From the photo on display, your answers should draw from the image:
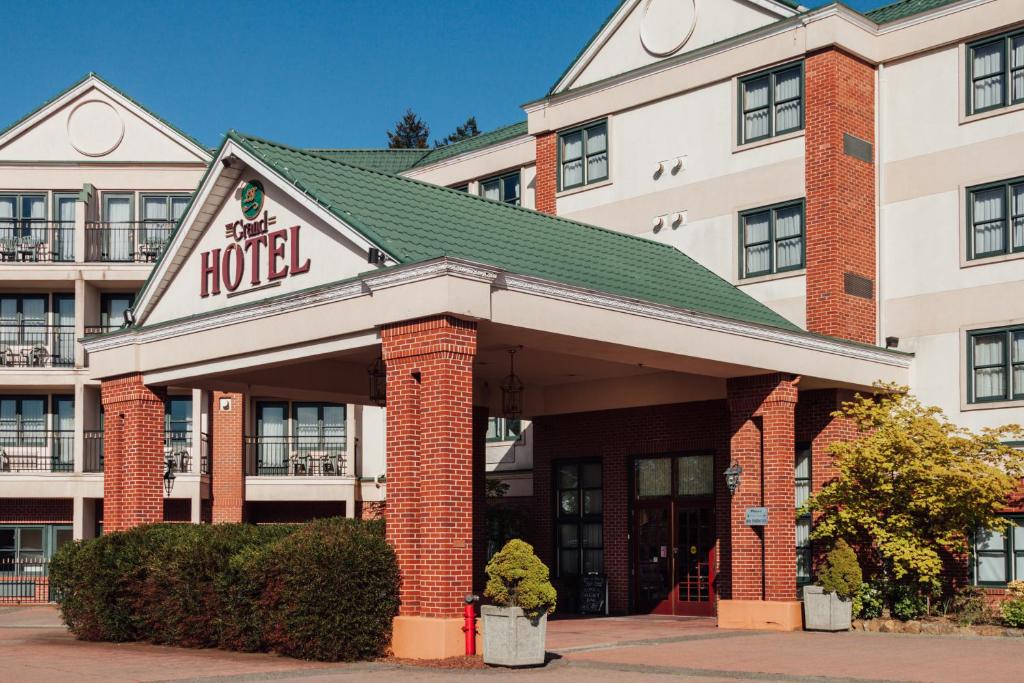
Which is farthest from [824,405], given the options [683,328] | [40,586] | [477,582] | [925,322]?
[40,586]

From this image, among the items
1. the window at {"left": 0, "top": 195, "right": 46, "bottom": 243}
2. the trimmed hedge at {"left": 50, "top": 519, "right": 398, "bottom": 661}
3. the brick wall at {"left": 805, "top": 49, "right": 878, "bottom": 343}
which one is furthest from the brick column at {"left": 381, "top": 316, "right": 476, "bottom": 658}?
the window at {"left": 0, "top": 195, "right": 46, "bottom": 243}

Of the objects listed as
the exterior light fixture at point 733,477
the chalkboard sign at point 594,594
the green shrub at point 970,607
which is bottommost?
the chalkboard sign at point 594,594

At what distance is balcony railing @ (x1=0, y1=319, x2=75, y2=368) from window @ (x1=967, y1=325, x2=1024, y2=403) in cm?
2714

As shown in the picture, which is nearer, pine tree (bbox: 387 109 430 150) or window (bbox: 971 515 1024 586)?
window (bbox: 971 515 1024 586)

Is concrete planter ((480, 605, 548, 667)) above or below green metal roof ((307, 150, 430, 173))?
below

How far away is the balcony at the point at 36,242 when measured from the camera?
41906 millimetres

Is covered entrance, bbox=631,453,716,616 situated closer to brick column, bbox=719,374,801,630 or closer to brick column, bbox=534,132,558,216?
brick column, bbox=719,374,801,630

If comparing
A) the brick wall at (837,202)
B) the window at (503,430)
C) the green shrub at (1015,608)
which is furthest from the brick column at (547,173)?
the green shrub at (1015,608)

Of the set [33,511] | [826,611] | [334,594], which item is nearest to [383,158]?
[33,511]

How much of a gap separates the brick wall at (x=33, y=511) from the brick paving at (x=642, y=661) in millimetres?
17921

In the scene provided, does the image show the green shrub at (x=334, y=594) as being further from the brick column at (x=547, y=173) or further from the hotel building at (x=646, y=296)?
the brick column at (x=547, y=173)

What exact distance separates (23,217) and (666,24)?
22346 mm

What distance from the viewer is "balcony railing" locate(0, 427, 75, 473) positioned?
137ft

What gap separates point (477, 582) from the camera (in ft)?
99.6
